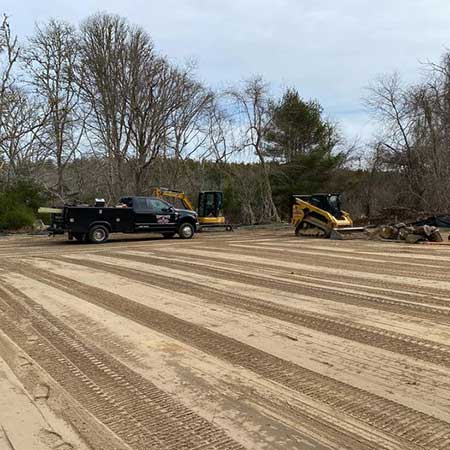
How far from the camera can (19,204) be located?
30594 mm

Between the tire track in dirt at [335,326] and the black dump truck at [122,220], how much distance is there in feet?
39.2

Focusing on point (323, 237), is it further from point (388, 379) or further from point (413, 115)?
point (388, 379)

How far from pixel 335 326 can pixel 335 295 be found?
2.22 meters

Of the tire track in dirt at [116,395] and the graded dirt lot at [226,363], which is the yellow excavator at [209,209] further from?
the tire track in dirt at [116,395]

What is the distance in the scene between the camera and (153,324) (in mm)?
7062

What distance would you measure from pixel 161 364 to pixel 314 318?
2688 millimetres

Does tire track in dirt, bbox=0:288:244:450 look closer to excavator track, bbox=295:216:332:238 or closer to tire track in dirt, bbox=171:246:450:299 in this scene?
tire track in dirt, bbox=171:246:450:299

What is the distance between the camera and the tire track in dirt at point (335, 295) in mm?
7531

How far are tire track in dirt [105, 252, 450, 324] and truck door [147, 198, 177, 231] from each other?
1059cm

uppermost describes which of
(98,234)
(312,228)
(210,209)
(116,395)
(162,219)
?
(210,209)

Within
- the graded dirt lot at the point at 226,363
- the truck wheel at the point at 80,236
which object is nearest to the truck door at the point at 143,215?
the truck wheel at the point at 80,236

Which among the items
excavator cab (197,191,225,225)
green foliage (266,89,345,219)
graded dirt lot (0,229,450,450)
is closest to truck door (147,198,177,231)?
excavator cab (197,191,225,225)

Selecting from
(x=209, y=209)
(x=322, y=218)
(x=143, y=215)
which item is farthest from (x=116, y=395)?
(x=209, y=209)

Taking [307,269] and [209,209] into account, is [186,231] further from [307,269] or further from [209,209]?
[307,269]
